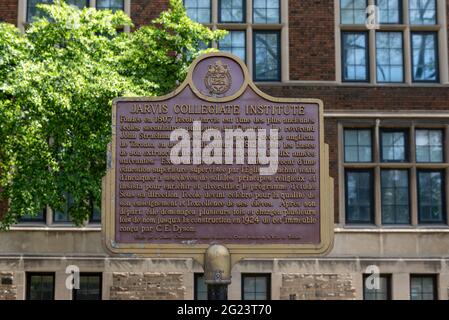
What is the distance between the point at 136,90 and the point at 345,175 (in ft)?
23.1

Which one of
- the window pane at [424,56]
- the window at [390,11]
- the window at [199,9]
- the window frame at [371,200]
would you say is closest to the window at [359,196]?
the window frame at [371,200]

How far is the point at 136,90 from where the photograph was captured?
46.0 feet

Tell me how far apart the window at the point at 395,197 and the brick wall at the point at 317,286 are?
1.94 m

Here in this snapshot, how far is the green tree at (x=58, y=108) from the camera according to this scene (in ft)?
43.7

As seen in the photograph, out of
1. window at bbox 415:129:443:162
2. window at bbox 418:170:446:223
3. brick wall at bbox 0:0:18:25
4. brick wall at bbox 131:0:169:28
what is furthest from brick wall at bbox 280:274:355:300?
brick wall at bbox 0:0:18:25

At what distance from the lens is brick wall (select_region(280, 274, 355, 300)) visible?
18.1m

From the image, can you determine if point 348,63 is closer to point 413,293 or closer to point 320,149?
point 413,293

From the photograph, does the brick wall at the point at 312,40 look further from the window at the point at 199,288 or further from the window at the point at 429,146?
the window at the point at 199,288

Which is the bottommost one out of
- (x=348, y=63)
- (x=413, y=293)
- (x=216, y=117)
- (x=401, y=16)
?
(x=413, y=293)

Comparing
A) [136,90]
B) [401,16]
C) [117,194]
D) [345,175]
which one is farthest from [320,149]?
[401,16]

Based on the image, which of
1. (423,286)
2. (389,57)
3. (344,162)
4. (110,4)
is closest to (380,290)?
(423,286)

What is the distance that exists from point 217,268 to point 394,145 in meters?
10.3

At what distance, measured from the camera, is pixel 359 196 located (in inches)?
750

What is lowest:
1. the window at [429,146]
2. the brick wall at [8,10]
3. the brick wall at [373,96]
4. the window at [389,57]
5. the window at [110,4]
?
the window at [429,146]
